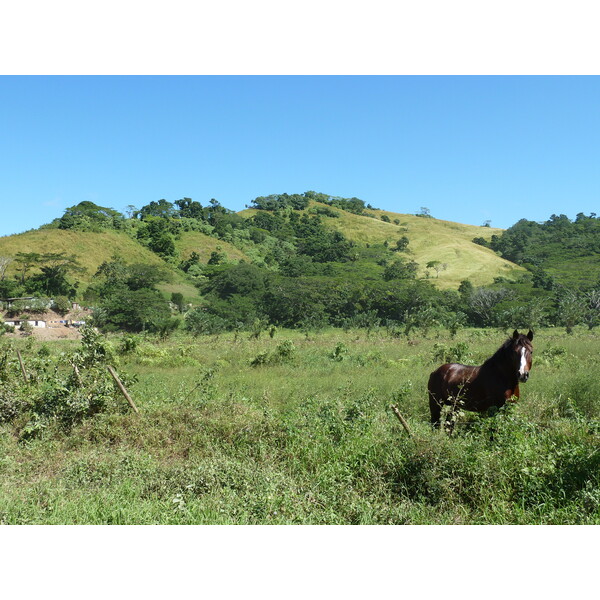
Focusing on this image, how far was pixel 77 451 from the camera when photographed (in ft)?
23.9

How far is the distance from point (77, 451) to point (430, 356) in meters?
13.8

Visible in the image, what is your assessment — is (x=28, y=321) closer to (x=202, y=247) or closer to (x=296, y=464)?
(x=296, y=464)

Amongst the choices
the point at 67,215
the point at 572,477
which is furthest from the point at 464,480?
A: the point at 67,215

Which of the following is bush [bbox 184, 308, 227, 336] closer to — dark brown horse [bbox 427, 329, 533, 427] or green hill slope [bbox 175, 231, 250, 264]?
dark brown horse [bbox 427, 329, 533, 427]

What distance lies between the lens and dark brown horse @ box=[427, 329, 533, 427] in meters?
6.41

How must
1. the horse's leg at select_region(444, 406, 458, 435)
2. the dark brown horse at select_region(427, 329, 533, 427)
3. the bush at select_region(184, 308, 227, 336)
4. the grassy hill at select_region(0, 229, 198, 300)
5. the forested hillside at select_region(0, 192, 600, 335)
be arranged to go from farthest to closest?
the grassy hill at select_region(0, 229, 198, 300)
the forested hillside at select_region(0, 192, 600, 335)
the bush at select_region(184, 308, 227, 336)
the dark brown horse at select_region(427, 329, 533, 427)
the horse's leg at select_region(444, 406, 458, 435)

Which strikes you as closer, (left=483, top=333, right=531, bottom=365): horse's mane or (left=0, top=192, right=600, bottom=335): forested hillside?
(left=483, top=333, right=531, bottom=365): horse's mane

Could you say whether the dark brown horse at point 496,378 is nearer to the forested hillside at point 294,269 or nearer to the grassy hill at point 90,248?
the forested hillside at point 294,269

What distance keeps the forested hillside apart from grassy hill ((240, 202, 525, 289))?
0.49 metres

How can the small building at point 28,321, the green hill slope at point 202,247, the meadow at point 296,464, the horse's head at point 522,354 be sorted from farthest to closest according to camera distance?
the green hill slope at point 202,247 → the small building at point 28,321 → the horse's head at point 522,354 → the meadow at point 296,464

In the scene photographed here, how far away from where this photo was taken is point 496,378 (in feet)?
22.4

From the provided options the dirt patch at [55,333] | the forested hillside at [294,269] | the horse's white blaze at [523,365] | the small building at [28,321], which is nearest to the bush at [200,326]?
the forested hillside at [294,269]

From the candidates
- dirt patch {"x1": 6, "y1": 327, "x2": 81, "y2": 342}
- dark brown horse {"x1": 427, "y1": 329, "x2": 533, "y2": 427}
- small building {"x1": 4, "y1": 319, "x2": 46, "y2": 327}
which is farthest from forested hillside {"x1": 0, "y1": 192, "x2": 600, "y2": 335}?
dark brown horse {"x1": 427, "y1": 329, "x2": 533, "y2": 427}

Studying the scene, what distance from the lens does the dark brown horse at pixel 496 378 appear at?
21.0 feet
